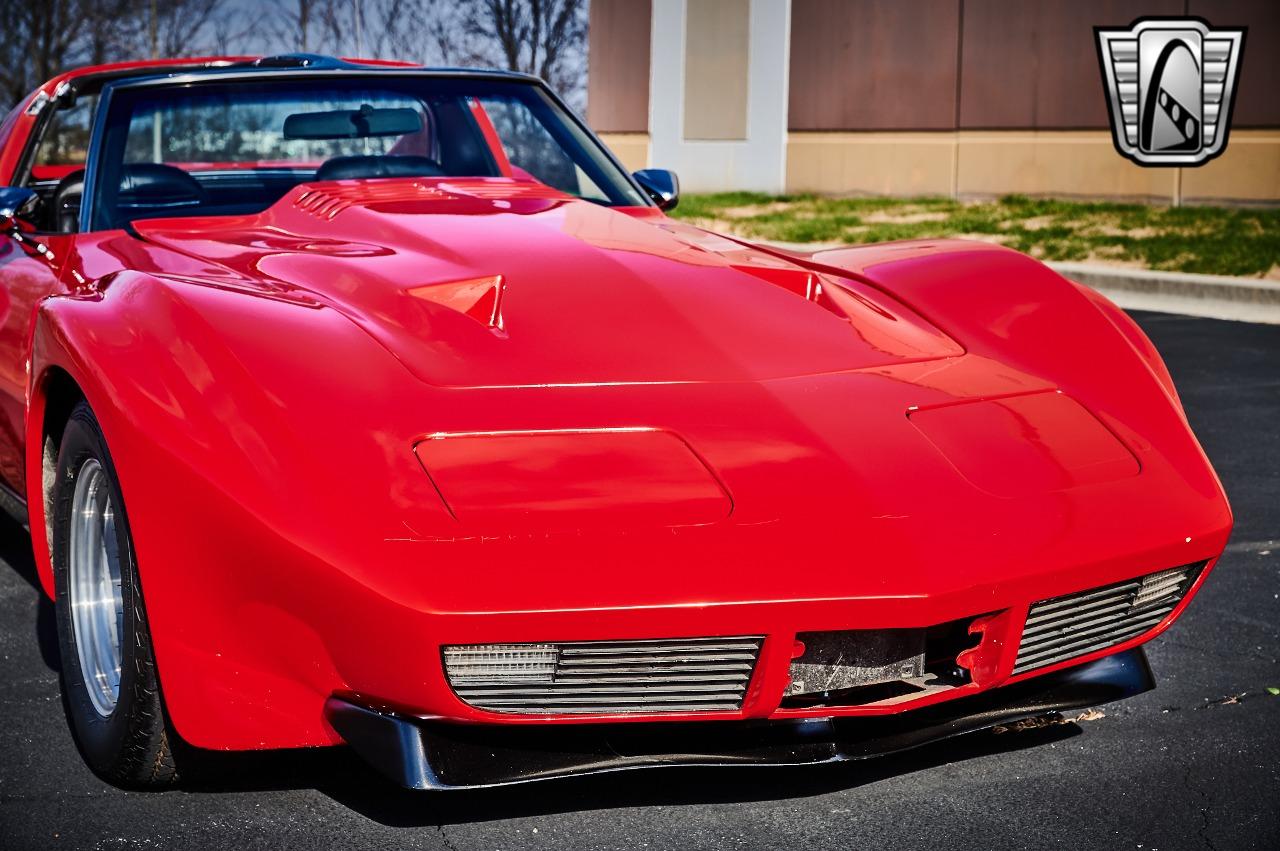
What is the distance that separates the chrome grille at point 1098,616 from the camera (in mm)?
2518

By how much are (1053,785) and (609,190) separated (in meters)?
2.02

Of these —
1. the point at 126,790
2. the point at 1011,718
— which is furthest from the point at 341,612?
the point at 1011,718

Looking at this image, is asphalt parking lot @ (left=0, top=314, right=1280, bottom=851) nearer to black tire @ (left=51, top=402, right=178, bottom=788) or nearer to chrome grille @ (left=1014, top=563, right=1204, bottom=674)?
black tire @ (left=51, top=402, right=178, bottom=788)

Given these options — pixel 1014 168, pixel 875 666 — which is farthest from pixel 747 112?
pixel 875 666

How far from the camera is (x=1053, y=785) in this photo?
→ 9.23 feet

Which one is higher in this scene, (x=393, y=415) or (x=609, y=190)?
(x=609, y=190)

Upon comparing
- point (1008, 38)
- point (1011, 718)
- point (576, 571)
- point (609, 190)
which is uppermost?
point (1008, 38)

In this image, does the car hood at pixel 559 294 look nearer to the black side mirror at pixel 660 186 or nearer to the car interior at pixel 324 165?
the car interior at pixel 324 165

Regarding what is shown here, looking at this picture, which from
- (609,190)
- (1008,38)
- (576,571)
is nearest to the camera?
(576,571)

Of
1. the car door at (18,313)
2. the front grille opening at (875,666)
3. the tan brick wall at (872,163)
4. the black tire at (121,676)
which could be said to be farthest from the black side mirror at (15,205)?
the tan brick wall at (872,163)

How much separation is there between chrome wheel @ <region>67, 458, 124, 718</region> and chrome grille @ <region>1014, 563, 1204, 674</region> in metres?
1.60

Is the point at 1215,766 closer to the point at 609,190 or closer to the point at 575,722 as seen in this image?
the point at 575,722

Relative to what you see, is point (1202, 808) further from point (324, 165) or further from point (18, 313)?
point (18, 313)

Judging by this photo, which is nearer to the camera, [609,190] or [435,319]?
[435,319]
